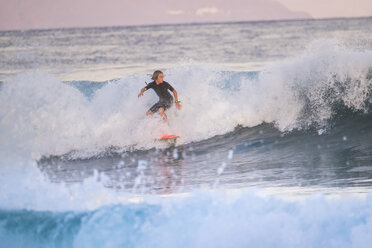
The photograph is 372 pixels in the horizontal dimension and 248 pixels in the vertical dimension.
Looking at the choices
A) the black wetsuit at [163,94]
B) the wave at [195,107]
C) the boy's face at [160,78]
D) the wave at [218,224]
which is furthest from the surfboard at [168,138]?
the wave at [218,224]

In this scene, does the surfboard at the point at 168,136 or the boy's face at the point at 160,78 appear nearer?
the boy's face at the point at 160,78

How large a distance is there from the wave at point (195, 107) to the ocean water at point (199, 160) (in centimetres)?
2

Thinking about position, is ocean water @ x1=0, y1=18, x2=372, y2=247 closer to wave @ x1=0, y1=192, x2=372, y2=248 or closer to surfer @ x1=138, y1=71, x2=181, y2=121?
wave @ x1=0, y1=192, x2=372, y2=248

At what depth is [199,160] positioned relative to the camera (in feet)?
17.9

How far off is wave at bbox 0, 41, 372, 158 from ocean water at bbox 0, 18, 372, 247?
0.07 feet

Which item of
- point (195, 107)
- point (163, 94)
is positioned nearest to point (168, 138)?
point (163, 94)

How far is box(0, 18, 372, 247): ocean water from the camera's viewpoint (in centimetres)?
310

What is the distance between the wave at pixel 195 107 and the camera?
21.2 feet

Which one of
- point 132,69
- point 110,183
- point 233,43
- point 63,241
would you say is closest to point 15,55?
point 132,69

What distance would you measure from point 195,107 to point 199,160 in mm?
1648

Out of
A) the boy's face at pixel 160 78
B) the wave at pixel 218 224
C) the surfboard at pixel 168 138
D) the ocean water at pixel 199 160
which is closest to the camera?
the wave at pixel 218 224

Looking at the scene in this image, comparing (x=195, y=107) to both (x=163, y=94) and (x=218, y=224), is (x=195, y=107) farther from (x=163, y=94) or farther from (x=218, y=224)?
(x=218, y=224)

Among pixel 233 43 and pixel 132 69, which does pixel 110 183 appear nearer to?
pixel 132 69

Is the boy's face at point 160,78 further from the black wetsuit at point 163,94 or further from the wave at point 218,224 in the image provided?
the wave at point 218,224
